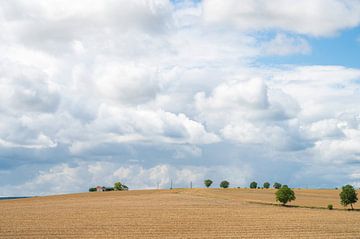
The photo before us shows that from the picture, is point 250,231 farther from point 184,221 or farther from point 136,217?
point 136,217

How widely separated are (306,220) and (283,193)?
43866mm

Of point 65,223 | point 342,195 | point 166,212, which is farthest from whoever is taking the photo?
point 342,195

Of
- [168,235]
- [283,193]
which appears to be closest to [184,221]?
[168,235]

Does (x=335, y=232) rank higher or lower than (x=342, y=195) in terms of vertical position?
lower

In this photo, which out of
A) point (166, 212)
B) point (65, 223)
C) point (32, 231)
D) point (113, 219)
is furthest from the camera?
point (166, 212)

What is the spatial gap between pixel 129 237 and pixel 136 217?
77.3ft

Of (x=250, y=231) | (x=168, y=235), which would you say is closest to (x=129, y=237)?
(x=168, y=235)

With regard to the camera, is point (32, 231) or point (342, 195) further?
point (342, 195)

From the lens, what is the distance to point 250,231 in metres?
64.8

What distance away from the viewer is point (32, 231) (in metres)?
60.7

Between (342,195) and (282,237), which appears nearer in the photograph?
(282,237)

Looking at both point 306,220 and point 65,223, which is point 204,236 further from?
point 306,220

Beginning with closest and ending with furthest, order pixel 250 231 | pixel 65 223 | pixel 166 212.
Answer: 1. pixel 250 231
2. pixel 65 223
3. pixel 166 212

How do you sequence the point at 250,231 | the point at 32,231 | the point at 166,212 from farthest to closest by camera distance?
1. the point at 166,212
2. the point at 250,231
3. the point at 32,231
